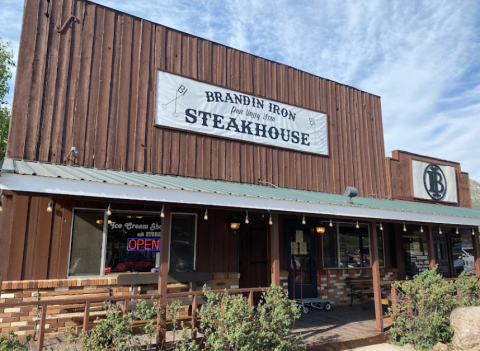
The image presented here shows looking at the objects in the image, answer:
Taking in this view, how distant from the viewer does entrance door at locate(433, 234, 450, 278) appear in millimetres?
12871

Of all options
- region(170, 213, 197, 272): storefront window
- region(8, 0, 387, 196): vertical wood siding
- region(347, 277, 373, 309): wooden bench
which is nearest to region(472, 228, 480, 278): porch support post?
region(347, 277, 373, 309): wooden bench

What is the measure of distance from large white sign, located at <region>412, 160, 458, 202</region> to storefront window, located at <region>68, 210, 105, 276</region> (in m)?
9.99

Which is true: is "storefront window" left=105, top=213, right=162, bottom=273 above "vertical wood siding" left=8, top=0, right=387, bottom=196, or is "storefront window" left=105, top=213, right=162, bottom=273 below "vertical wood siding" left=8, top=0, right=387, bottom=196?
below

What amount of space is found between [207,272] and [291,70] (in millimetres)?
6088

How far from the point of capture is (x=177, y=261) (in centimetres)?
784

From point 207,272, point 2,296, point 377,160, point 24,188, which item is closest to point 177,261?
point 207,272

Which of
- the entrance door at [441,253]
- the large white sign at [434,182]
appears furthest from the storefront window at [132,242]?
the entrance door at [441,253]

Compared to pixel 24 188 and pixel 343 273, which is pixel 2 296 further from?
pixel 343 273

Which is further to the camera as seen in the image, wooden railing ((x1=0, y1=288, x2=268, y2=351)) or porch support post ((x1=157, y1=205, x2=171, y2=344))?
porch support post ((x1=157, y1=205, x2=171, y2=344))

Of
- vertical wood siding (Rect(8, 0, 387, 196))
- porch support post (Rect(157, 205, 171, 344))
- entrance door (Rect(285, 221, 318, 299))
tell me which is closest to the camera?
porch support post (Rect(157, 205, 171, 344))

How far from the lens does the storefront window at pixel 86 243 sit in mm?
6711

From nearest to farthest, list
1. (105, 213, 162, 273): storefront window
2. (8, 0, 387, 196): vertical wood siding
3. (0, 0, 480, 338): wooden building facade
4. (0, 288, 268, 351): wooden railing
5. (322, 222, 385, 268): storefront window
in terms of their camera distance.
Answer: (0, 288, 268, 351): wooden railing, (0, 0, 480, 338): wooden building facade, (8, 0, 387, 196): vertical wood siding, (105, 213, 162, 273): storefront window, (322, 222, 385, 268): storefront window

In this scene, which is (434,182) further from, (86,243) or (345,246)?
(86,243)

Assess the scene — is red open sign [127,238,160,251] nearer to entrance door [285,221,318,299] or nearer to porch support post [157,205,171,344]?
porch support post [157,205,171,344]
